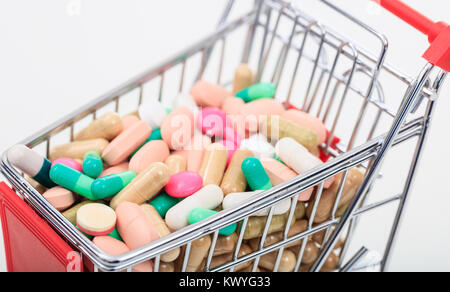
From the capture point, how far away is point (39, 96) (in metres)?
2.56

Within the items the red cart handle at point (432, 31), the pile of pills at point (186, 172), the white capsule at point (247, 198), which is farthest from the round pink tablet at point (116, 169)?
the red cart handle at point (432, 31)

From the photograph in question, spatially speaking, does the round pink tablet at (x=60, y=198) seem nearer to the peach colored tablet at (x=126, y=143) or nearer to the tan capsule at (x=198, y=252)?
the peach colored tablet at (x=126, y=143)

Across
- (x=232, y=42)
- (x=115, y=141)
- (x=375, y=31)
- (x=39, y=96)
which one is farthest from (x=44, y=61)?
(x=375, y=31)

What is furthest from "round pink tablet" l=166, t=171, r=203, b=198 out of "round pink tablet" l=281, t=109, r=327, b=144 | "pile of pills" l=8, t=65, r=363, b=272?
"round pink tablet" l=281, t=109, r=327, b=144

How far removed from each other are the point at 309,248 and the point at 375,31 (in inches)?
24.7

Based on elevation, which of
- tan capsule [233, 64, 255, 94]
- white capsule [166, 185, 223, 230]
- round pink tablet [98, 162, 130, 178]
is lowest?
white capsule [166, 185, 223, 230]

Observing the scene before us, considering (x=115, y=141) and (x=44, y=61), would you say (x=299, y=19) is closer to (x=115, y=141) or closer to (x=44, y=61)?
(x=115, y=141)

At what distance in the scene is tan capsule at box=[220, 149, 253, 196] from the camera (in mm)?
1599

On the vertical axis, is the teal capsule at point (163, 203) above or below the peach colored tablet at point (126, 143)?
below

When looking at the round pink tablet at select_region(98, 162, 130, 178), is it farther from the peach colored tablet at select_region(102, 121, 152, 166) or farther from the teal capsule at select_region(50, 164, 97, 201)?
the teal capsule at select_region(50, 164, 97, 201)

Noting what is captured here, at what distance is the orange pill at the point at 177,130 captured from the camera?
5.74 ft

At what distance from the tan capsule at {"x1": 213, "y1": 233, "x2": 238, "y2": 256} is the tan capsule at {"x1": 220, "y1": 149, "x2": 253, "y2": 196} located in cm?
12

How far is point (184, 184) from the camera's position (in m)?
1.57

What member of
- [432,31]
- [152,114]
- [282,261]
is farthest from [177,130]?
[432,31]
